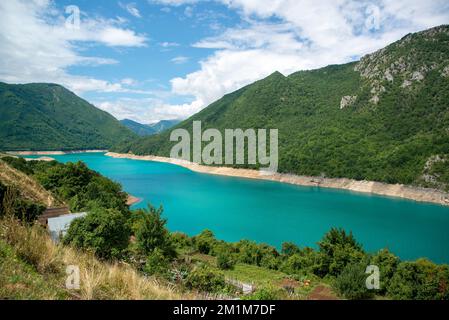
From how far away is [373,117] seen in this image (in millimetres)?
77125

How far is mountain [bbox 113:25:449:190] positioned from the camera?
185ft

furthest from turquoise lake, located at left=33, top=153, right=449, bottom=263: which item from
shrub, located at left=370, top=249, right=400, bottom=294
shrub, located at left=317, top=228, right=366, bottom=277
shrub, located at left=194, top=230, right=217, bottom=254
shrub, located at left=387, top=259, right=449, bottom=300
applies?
shrub, located at left=387, top=259, right=449, bottom=300

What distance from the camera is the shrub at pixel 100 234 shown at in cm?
1110

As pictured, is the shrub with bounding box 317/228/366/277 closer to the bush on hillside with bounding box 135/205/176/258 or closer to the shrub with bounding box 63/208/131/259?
the bush on hillside with bounding box 135/205/176/258

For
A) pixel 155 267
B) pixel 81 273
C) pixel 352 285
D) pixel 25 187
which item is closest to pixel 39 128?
pixel 25 187

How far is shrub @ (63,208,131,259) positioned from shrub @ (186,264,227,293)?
2.60 m

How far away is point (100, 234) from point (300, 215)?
2925 centimetres

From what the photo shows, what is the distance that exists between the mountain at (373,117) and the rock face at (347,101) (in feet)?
0.99

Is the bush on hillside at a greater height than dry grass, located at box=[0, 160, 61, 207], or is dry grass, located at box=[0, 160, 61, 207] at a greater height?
dry grass, located at box=[0, 160, 61, 207]

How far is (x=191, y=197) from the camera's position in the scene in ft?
158

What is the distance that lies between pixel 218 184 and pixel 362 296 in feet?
163

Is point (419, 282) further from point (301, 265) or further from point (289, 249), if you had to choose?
point (289, 249)

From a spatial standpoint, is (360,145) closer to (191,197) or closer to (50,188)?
(191,197)

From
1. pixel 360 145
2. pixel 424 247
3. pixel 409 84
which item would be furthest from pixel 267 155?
pixel 424 247
